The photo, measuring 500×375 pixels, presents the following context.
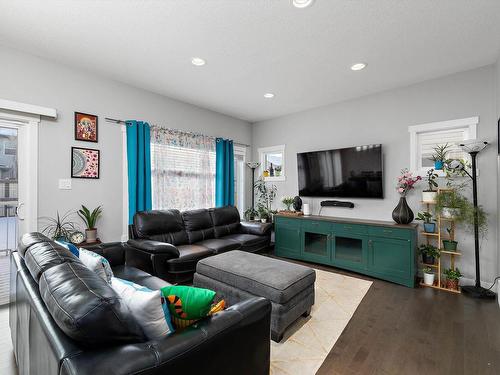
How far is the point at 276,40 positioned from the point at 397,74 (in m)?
1.80

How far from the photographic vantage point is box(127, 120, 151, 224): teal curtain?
3.45 metres

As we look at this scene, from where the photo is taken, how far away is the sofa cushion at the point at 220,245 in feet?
10.9

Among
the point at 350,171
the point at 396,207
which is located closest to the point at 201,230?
the point at 350,171

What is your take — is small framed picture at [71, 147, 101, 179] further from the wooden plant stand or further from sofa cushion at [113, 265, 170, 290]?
the wooden plant stand

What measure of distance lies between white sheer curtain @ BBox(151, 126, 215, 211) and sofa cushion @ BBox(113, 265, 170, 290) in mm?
1561

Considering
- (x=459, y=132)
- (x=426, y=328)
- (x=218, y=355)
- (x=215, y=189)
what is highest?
(x=459, y=132)

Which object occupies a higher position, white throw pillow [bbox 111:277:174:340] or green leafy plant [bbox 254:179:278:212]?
green leafy plant [bbox 254:179:278:212]

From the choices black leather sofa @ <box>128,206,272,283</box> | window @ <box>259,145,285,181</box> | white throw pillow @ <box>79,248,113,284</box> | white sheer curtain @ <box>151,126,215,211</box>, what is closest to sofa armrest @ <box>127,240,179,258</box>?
black leather sofa @ <box>128,206,272,283</box>

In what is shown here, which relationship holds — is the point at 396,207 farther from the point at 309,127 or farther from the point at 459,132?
the point at 309,127

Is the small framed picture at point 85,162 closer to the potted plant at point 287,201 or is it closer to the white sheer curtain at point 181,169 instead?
the white sheer curtain at point 181,169

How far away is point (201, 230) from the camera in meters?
3.86

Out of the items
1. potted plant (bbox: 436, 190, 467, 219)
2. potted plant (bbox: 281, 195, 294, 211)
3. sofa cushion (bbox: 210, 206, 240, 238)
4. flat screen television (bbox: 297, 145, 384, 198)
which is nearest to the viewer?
potted plant (bbox: 436, 190, 467, 219)

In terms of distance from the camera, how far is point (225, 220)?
425 centimetres

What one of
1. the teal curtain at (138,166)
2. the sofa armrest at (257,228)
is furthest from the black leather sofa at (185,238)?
the teal curtain at (138,166)
